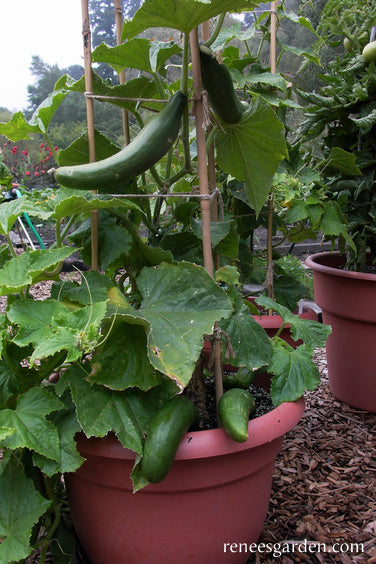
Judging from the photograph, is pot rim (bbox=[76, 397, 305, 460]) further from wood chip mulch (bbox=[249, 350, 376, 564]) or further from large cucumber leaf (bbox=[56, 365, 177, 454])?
wood chip mulch (bbox=[249, 350, 376, 564])

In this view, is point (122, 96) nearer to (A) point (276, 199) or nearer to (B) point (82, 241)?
(B) point (82, 241)

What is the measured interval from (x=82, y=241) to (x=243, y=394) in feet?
1.73

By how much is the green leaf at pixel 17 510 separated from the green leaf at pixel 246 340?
0.47m

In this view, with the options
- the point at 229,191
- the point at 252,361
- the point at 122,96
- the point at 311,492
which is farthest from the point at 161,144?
the point at 311,492

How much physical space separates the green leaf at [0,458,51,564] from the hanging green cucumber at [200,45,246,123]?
83 centimetres

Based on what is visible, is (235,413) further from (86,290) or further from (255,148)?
(255,148)

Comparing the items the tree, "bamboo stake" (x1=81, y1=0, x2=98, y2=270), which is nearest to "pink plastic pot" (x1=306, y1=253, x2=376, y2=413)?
"bamboo stake" (x1=81, y1=0, x2=98, y2=270)

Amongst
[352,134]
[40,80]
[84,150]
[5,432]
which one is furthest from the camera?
[40,80]

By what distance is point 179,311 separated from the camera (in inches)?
35.7

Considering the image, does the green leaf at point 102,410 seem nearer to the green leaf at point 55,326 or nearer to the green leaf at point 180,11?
the green leaf at point 55,326

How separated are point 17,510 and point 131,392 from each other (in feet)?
0.95

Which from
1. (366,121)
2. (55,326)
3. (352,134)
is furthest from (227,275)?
(352,134)

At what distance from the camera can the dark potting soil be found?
109 centimetres

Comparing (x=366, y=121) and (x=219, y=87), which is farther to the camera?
(x=366, y=121)
